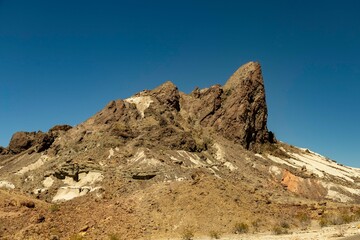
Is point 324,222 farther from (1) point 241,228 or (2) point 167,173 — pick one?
(2) point 167,173

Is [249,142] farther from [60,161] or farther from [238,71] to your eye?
[60,161]

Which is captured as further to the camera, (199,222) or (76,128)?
(76,128)

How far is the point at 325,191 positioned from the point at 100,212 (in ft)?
127

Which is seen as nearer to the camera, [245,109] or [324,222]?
[324,222]

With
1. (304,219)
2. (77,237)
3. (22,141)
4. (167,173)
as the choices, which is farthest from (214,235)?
(22,141)

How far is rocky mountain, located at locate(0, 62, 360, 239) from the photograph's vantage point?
29.3 meters

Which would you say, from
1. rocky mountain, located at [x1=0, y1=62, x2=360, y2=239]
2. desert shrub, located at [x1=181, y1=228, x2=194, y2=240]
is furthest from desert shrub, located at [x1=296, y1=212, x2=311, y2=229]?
desert shrub, located at [x1=181, y1=228, x2=194, y2=240]

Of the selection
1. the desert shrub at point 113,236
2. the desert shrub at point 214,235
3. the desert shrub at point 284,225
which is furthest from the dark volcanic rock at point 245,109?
the desert shrub at point 113,236

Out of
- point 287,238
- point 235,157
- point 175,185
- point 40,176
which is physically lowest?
point 287,238

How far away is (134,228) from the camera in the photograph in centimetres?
2786

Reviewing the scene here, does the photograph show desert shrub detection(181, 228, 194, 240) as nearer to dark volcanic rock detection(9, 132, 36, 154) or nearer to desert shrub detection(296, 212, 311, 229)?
desert shrub detection(296, 212, 311, 229)

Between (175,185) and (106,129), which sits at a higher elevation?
(106,129)

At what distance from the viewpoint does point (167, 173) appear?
4606 cm

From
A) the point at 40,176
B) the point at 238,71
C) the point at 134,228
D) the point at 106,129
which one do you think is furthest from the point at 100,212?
the point at 238,71
